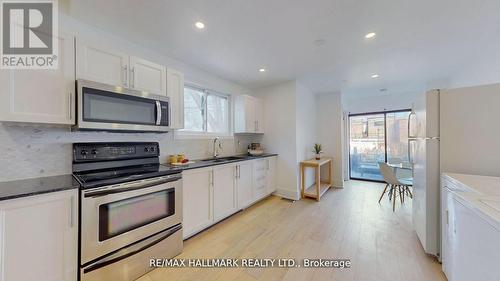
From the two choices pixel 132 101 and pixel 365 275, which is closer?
pixel 365 275

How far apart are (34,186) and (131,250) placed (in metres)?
0.88

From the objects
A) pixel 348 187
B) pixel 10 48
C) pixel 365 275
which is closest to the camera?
pixel 10 48

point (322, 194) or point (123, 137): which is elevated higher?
point (123, 137)

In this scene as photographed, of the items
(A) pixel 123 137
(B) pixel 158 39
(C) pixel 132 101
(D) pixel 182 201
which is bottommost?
(D) pixel 182 201

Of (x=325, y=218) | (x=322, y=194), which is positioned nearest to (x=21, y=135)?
(x=325, y=218)

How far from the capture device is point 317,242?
2197mm

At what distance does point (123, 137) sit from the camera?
213cm

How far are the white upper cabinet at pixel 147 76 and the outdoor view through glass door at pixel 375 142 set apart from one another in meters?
5.69

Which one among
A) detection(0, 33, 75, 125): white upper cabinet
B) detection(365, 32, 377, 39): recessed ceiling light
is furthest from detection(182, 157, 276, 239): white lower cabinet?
detection(365, 32, 377, 39): recessed ceiling light

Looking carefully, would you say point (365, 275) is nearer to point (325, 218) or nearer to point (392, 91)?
point (325, 218)

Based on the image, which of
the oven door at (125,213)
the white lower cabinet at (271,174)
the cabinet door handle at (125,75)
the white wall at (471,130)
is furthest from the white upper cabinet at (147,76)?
the white wall at (471,130)

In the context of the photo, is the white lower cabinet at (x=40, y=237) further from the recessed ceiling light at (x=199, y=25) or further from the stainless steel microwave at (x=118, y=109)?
the recessed ceiling light at (x=199, y=25)

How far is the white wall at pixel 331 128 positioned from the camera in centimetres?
476

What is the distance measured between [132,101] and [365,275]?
2887 millimetres
